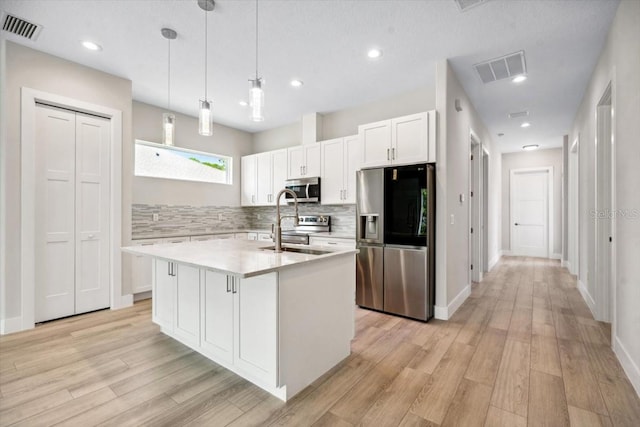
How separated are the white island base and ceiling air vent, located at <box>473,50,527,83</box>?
268 cm

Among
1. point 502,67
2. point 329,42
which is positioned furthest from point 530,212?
point 329,42

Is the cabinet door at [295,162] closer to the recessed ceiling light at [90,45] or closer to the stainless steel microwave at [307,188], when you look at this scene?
the stainless steel microwave at [307,188]

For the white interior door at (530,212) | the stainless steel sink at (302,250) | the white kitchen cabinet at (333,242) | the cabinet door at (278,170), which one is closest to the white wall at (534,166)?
the white interior door at (530,212)

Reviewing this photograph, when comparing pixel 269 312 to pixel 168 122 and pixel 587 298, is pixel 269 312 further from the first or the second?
pixel 587 298

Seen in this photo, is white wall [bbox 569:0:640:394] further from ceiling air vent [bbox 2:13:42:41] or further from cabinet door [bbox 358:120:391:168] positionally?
ceiling air vent [bbox 2:13:42:41]

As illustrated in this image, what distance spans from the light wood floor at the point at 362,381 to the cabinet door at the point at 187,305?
0.16 meters

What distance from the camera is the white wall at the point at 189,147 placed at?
4355 millimetres

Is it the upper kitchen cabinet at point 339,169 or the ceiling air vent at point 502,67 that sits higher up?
the ceiling air vent at point 502,67

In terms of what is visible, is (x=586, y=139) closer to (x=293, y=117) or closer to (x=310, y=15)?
(x=310, y=15)

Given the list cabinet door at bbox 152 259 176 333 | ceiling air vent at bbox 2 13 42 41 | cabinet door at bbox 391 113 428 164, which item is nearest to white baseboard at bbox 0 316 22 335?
cabinet door at bbox 152 259 176 333

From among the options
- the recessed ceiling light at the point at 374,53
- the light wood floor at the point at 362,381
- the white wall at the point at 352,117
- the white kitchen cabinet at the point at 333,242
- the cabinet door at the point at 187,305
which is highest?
the recessed ceiling light at the point at 374,53

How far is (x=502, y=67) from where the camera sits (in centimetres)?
325

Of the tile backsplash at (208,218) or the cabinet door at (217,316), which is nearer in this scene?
the cabinet door at (217,316)

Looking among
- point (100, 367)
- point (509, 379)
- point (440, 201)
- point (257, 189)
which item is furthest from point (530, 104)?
point (100, 367)
